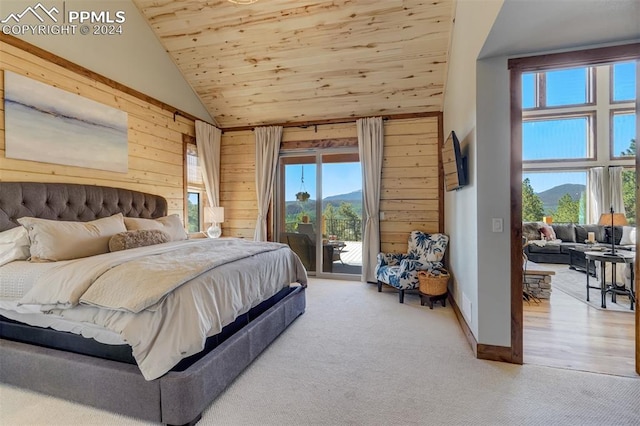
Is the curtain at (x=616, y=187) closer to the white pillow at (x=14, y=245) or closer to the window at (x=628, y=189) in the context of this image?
the window at (x=628, y=189)

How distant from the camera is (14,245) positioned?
2316 millimetres

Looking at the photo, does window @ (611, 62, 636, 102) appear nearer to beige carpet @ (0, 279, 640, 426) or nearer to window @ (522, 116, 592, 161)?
window @ (522, 116, 592, 161)

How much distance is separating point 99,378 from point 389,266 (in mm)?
3423

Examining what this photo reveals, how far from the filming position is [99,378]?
1681 millimetres

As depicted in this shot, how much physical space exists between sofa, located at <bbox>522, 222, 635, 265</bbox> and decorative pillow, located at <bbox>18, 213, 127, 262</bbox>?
6.98 m

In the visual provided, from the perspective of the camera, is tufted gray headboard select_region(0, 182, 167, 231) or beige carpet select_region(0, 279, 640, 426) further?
tufted gray headboard select_region(0, 182, 167, 231)

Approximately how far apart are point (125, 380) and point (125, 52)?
3914mm

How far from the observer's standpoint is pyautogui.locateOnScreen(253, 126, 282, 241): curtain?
5.27 metres

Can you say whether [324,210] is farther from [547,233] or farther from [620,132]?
[620,132]

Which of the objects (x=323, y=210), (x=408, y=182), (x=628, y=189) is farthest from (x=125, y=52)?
(x=628, y=189)

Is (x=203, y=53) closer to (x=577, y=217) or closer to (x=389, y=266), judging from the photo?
(x=389, y=266)

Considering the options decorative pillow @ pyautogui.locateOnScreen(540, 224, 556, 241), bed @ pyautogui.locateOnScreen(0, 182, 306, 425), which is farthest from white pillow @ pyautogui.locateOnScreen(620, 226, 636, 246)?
bed @ pyautogui.locateOnScreen(0, 182, 306, 425)

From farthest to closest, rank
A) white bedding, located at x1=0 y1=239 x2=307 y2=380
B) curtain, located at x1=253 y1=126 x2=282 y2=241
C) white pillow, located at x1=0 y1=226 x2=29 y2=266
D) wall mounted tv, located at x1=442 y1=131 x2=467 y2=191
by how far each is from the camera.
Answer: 1. curtain, located at x1=253 y1=126 x2=282 y2=241
2. wall mounted tv, located at x1=442 y1=131 x2=467 y2=191
3. white pillow, located at x1=0 y1=226 x2=29 y2=266
4. white bedding, located at x1=0 y1=239 x2=307 y2=380

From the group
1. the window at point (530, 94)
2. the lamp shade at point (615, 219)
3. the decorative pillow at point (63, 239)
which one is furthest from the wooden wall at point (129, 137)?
the window at point (530, 94)
